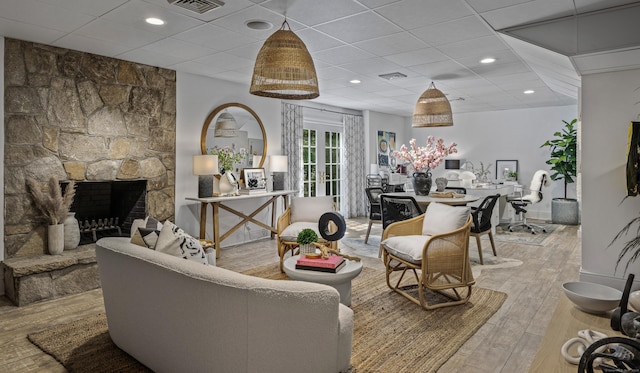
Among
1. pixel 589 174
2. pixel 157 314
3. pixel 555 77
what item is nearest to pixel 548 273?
pixel 589 174

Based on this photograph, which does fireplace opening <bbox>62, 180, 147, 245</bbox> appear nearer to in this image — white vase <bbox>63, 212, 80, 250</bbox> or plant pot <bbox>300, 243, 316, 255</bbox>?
white vase <bbox>63, 212, 80, 250</bbox>

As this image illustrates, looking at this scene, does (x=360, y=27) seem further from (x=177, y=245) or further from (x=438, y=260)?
(x=177, y=245)

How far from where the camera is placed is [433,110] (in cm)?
497

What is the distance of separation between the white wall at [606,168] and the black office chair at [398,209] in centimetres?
182

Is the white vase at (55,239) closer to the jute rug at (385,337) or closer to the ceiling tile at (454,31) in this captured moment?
the jute rug at (385,337)

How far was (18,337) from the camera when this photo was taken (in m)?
2.85

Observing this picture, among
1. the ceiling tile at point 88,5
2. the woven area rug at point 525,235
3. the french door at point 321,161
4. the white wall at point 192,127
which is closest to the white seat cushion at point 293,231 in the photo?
the white wall at point 192,127

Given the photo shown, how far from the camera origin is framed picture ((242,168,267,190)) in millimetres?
5781

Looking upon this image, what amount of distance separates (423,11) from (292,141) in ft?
13.7

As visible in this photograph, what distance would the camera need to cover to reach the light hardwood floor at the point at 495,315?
8.06 ft

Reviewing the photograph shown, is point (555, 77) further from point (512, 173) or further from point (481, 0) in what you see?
point (512, 173)

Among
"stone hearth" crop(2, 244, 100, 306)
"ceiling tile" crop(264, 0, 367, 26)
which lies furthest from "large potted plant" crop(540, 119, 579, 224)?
"stone hearth" crop(2, 244, 100, 306)

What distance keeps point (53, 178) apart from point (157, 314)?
2.68 meters

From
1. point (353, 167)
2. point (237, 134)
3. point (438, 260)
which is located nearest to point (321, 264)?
point (438, 260)
